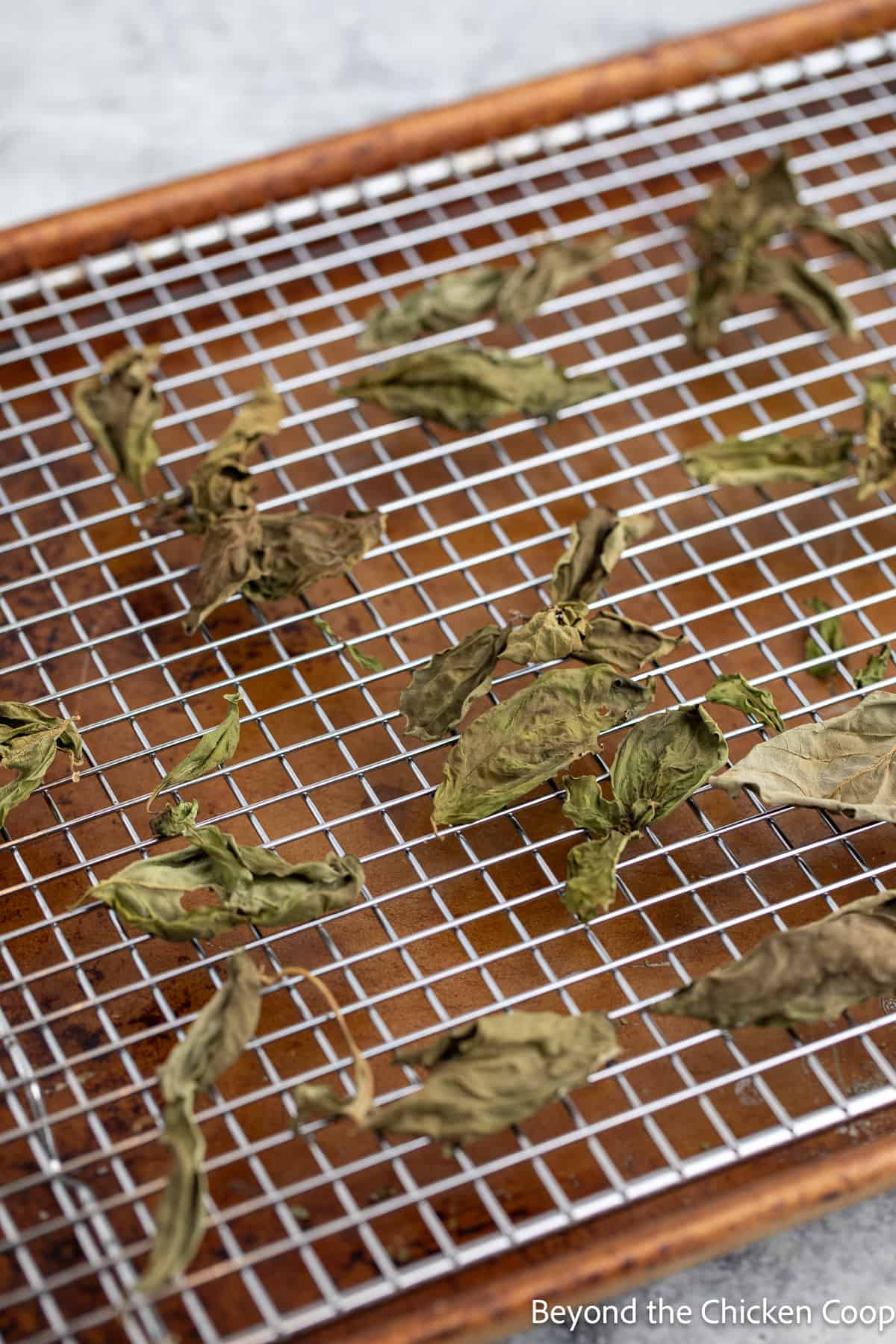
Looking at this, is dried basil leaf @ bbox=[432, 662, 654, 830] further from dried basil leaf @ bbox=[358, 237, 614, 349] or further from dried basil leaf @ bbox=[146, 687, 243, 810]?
dried basil leaf @ bbox=[358, 237, 614, 349]

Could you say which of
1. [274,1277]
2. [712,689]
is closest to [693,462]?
[712,689]

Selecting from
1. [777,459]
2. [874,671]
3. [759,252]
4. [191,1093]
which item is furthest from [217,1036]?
[759,252]

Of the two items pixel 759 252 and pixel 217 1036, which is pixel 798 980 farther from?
pixel 759 252

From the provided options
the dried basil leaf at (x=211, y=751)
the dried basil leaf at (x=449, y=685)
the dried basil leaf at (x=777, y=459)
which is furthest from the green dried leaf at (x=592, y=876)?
the dried basil leaf at (x=777, y=459)

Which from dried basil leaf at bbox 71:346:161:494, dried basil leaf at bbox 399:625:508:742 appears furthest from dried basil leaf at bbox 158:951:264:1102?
dried basil leaf at bbox 71:346:161:494

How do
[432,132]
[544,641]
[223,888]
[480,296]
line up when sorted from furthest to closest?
[432,132] < [480,296] < [544,641] < [223,888]

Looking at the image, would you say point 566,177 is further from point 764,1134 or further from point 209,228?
point 764,1134
